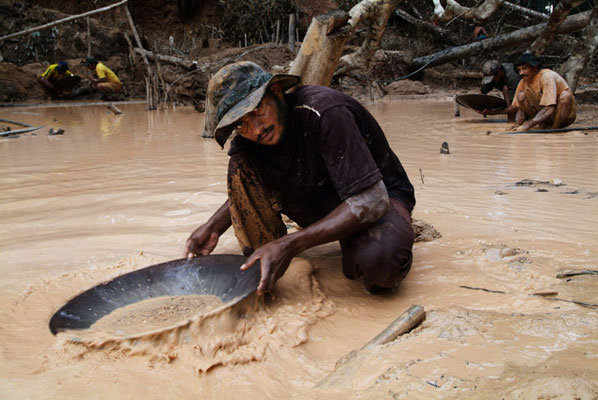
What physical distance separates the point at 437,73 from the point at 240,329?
14.0 metres

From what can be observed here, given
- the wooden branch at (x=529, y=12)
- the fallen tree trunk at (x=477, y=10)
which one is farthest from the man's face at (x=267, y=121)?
the wooden branch at (x=529, y=12)

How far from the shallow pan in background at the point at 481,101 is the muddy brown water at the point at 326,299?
368cm

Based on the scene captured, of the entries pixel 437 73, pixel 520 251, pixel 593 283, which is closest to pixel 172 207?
pixel 520 251

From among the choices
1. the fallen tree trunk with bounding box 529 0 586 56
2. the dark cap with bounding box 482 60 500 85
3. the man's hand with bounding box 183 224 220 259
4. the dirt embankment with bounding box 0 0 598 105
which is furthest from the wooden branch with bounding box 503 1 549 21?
the man's hand with bounding box 183 224 220 259

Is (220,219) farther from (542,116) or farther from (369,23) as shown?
(542,116)

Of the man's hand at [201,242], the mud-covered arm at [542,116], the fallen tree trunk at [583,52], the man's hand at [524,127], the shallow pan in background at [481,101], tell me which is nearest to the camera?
the man's hand at [201,242]

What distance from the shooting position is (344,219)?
1.70 metres

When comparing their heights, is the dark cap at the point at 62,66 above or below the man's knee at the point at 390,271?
above

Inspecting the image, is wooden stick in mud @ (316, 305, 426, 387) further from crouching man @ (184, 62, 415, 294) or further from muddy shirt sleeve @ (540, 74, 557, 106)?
muddy shirt sleeve @ (540, 74, 557, 106)

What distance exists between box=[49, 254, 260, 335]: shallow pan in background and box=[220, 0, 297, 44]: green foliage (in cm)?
1499

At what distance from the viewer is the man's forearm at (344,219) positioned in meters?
1.70

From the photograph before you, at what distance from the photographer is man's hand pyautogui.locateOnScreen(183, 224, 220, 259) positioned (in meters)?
2.22

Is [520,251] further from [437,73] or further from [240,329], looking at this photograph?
[437,73]

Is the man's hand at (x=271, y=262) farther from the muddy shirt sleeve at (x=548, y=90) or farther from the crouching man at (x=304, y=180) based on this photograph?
the muddy shirt sleeve at (x=548, y=90)
